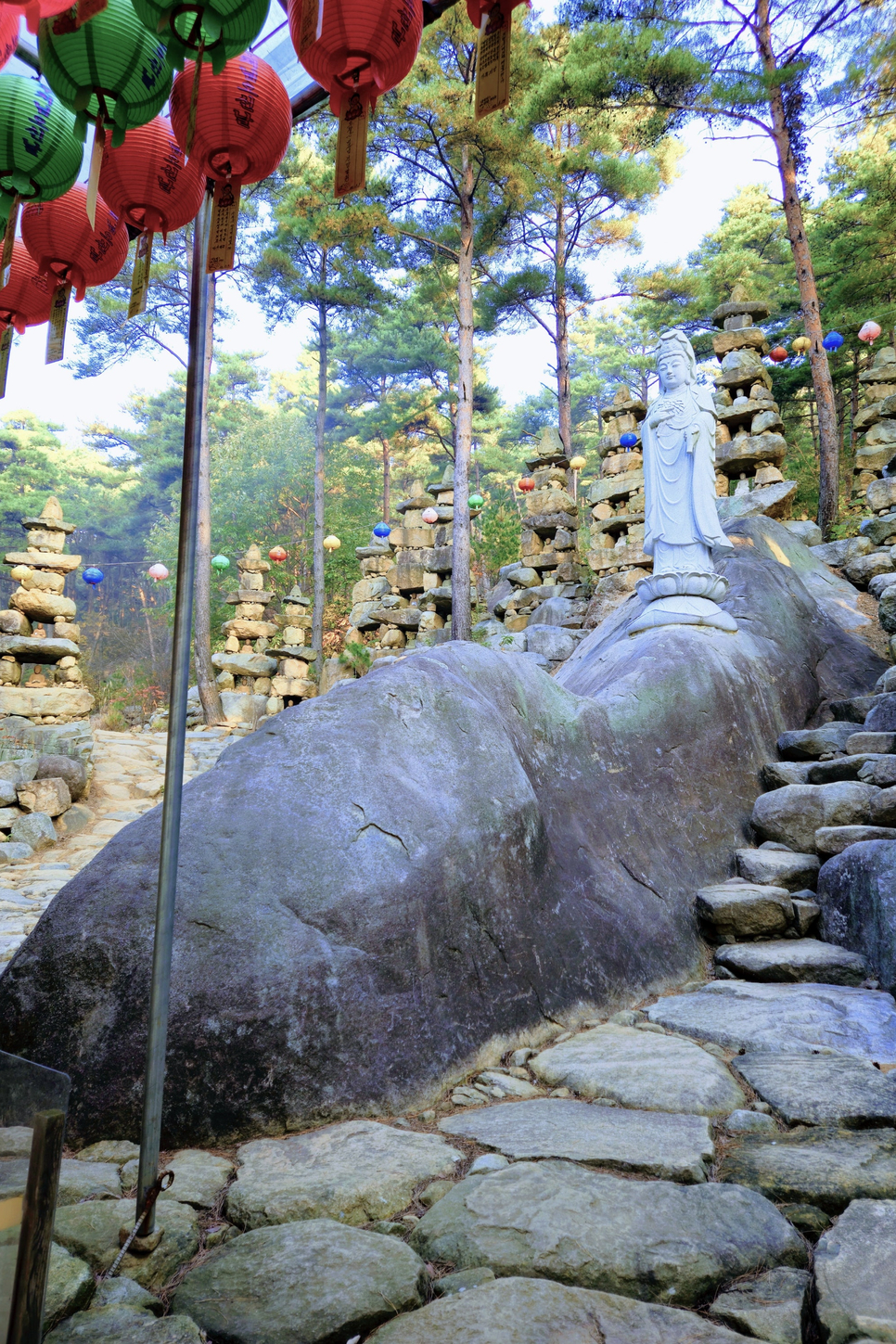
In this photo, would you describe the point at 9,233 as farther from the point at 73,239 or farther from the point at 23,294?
the point at 23,294

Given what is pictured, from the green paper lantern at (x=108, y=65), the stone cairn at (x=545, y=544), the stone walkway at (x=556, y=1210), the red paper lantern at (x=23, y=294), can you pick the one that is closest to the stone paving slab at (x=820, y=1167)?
the stone walkway at (x=556, y=1210)

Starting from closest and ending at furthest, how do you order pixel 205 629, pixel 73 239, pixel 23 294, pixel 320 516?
1. pixel 73 239
2. pixel 23 294
3. pixel 205 629
4. pixel 320 516

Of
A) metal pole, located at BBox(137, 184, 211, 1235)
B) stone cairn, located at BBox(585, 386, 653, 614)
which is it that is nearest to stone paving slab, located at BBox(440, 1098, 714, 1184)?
metal pole, located at BBox(137, 184, 211, 1235)

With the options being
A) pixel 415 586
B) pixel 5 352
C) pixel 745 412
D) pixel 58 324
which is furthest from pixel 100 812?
pixel 745 412

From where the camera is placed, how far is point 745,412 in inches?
416

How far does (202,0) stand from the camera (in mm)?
2029

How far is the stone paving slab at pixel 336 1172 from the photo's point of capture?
1.79m

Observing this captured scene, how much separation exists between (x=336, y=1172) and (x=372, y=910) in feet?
2.33

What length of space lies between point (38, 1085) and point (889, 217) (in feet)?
49.1

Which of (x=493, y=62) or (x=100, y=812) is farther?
(x=100, y=812)

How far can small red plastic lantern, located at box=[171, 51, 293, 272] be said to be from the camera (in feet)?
8.29

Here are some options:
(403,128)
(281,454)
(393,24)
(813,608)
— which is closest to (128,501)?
(281,454)

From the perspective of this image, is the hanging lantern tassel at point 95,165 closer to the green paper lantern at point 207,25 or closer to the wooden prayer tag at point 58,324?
the green paper lantern at point 207,25

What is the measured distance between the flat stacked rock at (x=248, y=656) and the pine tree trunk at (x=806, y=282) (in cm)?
909
